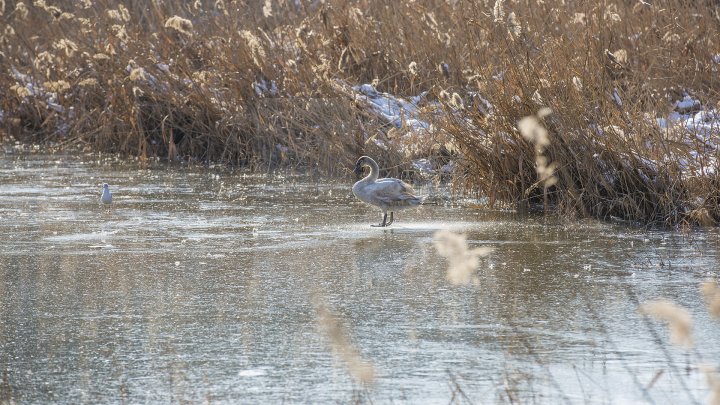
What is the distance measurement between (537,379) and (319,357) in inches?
32.0

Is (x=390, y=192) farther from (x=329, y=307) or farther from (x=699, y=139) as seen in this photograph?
(x=329, y=307)

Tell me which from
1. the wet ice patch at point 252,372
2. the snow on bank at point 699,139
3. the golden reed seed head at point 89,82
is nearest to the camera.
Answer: the wet ice patch at point 252,372

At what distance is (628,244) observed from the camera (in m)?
7.04

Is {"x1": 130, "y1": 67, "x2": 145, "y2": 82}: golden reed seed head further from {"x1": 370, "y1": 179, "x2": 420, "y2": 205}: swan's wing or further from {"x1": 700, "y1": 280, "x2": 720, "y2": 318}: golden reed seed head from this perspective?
{"x1": 700, "y1": 280, "x2": 720, "y2": 318}: golden reed seed head

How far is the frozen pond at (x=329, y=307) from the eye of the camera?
4133 mm

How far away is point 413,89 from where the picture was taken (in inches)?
441

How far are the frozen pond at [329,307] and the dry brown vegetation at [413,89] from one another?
1.53 ft

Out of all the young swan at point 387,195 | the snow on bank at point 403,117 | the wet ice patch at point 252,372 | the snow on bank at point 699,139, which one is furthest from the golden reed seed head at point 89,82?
the wet ice patch at point 252,372

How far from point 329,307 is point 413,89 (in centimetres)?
605

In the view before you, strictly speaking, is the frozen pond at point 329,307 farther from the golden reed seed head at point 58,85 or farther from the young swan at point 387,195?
the golden reed seed head at point 58,85

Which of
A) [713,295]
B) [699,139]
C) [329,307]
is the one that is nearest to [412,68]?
[699,139]

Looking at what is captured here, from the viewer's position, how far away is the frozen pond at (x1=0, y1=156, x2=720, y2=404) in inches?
163

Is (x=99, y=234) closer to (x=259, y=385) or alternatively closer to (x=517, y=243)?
(x=517, y=243)

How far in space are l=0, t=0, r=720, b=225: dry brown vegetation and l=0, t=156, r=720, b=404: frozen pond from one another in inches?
18.4
